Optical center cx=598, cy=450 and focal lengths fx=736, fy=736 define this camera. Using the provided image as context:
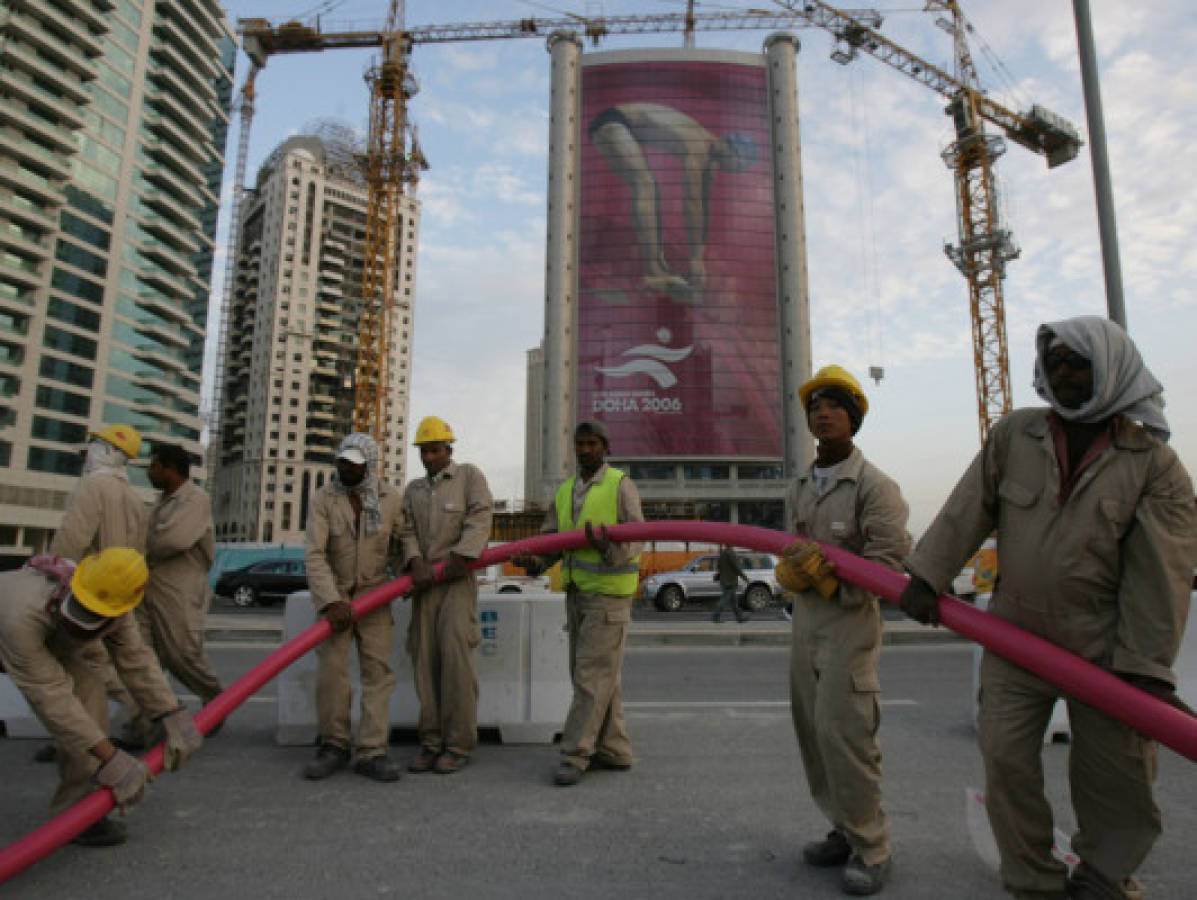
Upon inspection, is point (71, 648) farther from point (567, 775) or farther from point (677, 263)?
point (677, 263)

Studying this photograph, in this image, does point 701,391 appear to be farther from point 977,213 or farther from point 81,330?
point 81,330

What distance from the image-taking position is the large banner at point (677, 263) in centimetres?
7012

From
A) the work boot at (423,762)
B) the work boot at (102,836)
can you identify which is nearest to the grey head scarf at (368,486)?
the work boot at (423,762)

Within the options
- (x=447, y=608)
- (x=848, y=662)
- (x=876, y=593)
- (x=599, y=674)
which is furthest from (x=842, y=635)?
(x=447, y=608)

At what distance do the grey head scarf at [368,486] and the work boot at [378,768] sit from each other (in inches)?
50.6

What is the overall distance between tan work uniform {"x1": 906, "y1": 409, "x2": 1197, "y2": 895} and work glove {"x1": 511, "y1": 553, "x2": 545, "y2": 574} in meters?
2.65

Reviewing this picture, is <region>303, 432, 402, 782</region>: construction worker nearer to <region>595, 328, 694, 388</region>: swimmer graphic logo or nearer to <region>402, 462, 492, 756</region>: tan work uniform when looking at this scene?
<region>402, 462, 492, 756</region>: tan work uniform

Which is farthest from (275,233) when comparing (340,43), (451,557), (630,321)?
(451,557)

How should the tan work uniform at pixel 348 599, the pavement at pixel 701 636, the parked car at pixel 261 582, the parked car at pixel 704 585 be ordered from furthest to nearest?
the parked car at pixel 261 582
the parked car at pixel 704 585
the pavement at pixel 701 636
the tan work uniform at pixel 348 599

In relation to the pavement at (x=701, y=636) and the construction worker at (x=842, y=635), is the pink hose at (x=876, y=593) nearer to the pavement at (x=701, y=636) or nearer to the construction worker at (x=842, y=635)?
the construction worker at (x=842, y=635)

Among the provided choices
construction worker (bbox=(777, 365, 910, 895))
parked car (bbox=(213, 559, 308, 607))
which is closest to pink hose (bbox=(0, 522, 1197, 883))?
construction worker (bbox=(777, 365, 910, 895))

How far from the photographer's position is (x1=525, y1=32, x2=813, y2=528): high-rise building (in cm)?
7031

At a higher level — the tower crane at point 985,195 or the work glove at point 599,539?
the tower crane at point 985,195

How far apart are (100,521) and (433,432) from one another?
1810 millimetres
